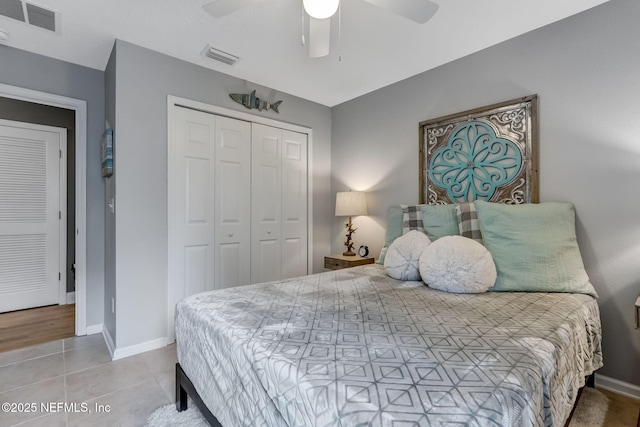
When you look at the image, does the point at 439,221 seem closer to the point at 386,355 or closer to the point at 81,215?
the point at 386,355

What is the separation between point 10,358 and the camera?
2369 millimetres

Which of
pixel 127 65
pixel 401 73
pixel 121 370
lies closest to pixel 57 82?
pixel 127 65

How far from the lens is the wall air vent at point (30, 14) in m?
2.00

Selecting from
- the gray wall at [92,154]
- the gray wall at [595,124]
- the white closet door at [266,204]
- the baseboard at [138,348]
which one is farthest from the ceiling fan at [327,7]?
the baseboard at [138,348]

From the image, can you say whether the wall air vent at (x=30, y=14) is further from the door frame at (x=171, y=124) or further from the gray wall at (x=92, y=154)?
the door frame at (x=171, y=124)

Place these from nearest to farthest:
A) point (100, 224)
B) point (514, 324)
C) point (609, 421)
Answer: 1. point (514, 324)
2. point (609, 421)
3. point (100, 224)

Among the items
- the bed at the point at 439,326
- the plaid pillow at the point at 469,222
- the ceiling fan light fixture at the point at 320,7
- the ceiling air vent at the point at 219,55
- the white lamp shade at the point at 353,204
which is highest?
the ceiling air vent at the point at 219,55

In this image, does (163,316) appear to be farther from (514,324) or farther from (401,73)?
(401,73)

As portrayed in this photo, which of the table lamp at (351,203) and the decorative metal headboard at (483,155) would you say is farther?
the table lamp at (351,203)

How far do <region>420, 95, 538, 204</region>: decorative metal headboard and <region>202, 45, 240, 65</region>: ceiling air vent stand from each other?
1.87m

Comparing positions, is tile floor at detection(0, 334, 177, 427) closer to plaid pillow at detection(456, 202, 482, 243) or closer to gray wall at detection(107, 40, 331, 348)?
gray wall at detection(107, 40, 331, 348)

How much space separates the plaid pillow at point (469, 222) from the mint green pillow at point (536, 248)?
0.14 meters

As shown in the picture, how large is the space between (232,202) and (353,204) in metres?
1.28

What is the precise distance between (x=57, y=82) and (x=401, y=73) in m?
3.16
